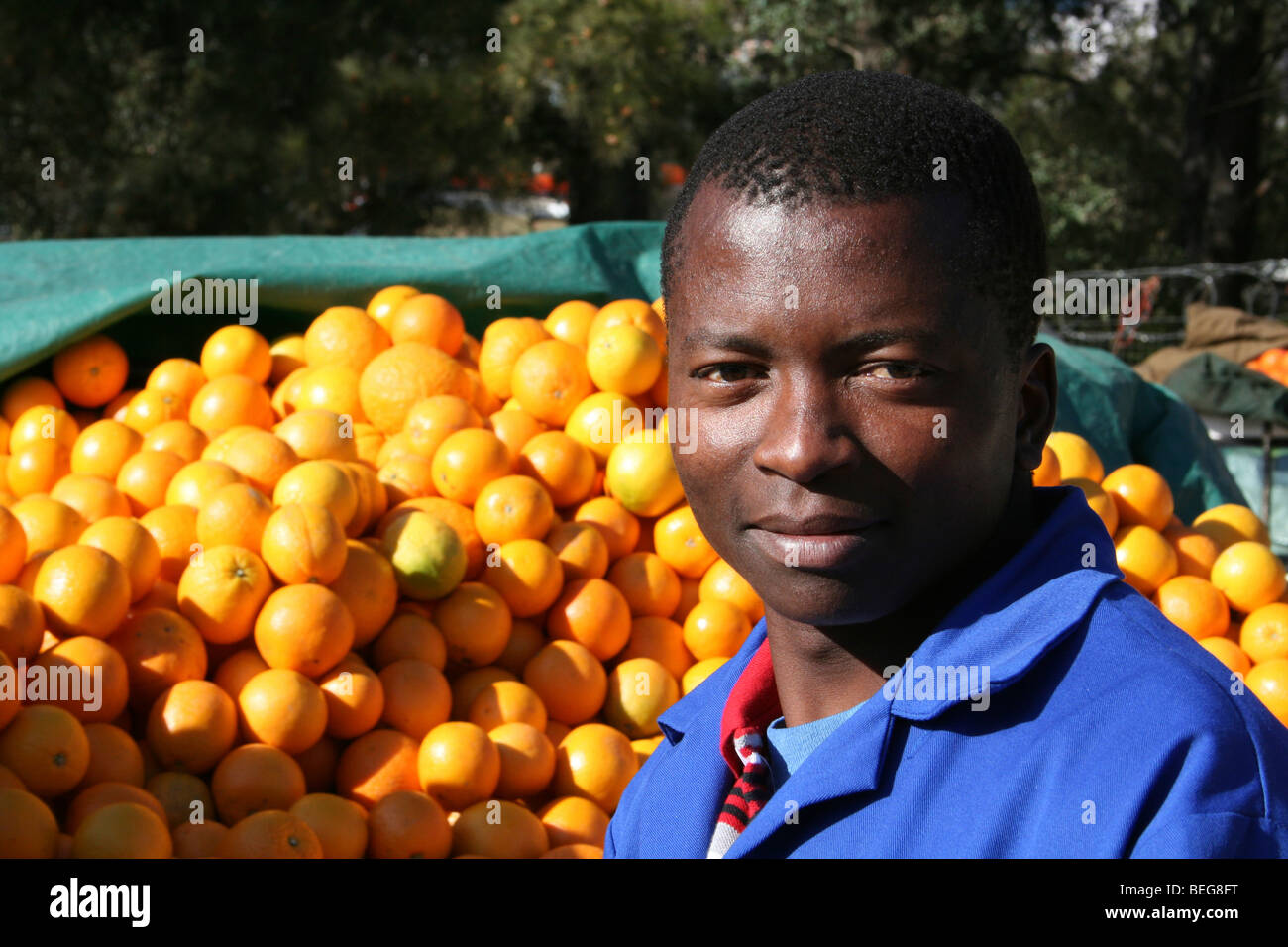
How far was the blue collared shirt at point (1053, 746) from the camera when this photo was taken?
3.18ft

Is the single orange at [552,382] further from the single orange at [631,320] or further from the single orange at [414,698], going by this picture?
the single orange at [414,698]

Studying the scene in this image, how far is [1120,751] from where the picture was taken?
39.3 inches

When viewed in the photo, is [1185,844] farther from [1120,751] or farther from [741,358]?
[741,358]

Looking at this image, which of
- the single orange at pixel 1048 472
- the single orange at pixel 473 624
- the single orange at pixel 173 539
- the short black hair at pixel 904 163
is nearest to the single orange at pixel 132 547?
the single orange at pixel 173 539

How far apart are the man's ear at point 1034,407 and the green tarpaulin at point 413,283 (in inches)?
130

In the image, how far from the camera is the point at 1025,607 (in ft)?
3.78

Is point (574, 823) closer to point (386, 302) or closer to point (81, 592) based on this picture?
point (81, 592)

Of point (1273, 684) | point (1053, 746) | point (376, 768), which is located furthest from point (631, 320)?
point (1053, 746)

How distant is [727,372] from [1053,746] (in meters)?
0.47

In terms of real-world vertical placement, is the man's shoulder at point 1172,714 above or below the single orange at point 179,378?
below

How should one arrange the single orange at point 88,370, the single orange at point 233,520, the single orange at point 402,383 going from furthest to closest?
the single orange at point 88,370 < the single orange at point 402,383 < the single orange at point 233,520

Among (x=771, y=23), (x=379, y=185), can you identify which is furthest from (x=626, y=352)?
(x=771, y=23)

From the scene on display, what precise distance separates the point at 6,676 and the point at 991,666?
2099 millimetres

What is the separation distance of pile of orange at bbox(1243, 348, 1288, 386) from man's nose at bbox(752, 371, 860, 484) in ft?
26.0
